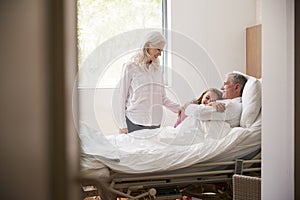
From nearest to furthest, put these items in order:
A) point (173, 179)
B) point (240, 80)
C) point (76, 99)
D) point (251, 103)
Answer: point (76, 99), point (173, 179), point (251, 103), point (240, 80)

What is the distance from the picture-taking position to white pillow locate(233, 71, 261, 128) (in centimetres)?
256

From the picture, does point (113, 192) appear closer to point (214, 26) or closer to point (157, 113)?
point (157, 113)

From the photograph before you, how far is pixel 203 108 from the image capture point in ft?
8.81

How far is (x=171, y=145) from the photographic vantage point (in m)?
2.62

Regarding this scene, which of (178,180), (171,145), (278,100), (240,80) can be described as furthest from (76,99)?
(240,80)

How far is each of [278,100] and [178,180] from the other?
1.26 m

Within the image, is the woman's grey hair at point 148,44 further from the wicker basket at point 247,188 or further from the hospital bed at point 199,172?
the wicker basket at point 247,188

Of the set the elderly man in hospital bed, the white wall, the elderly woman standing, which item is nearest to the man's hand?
the elderly man in hospital bed

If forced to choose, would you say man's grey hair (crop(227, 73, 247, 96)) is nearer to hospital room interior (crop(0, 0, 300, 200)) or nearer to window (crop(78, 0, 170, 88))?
hospital room interior (crop(0, 0, 300, 200))

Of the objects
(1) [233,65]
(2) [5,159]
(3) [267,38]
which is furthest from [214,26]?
(2) [5,159]

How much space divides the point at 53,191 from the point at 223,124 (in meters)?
2.39

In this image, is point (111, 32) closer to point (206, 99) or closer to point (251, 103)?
point (206, 99)

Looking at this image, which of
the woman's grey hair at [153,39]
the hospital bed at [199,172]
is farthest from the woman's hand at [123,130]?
the woman's grey hair at [153,39]

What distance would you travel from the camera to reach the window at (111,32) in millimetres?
2562
